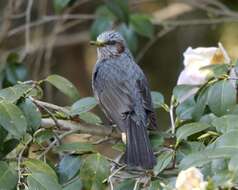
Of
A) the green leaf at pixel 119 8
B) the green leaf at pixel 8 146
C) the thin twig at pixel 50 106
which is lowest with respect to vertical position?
the green leaf at pixel 8 146

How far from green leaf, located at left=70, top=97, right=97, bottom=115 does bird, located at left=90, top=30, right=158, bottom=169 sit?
0.70ft

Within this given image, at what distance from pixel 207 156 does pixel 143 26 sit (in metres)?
2.71

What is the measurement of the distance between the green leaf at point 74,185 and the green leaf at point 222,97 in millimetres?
628

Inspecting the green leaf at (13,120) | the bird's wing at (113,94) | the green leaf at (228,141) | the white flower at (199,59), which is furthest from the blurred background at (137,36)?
the green leaf at (228,141)

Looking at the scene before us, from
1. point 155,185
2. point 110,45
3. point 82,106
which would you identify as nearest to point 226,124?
point 155,185

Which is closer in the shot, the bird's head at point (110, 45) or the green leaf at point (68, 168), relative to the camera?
the green leaf at point (68, 168)

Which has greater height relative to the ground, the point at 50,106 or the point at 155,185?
the point at 50,106

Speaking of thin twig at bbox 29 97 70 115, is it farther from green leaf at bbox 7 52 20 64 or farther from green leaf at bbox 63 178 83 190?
green leaf at bbox 7 52 20 64

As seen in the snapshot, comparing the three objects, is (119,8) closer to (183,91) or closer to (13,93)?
(183,91)

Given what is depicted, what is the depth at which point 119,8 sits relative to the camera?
14.0ft

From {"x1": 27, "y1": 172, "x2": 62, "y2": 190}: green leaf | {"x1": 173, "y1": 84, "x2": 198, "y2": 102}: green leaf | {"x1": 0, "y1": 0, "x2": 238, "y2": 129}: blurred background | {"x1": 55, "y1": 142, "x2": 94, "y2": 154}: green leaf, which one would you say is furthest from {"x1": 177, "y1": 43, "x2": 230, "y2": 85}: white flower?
{"x1": 0, "y1": 0, "x2": 238, "y2": 129}: blurred background

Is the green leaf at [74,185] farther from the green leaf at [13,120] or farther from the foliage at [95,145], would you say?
the green leaf at [13,120]

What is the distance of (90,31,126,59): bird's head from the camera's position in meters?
3.78

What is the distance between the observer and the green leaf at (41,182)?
86.6 inches
